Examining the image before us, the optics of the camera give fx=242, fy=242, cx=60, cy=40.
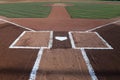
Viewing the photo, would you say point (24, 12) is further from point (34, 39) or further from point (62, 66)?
point (62, 66)

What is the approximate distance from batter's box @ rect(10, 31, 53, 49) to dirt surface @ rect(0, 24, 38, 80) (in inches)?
14.8

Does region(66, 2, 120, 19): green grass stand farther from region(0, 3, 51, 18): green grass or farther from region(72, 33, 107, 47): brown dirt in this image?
region(72, 33, 107, 47): brown dirt

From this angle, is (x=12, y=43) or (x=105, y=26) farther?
(x=105, y=26)

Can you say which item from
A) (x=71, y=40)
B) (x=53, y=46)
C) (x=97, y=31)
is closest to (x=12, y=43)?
(x=53, y=46)

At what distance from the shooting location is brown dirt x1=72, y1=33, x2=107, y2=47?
369 inches

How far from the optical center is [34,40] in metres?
9.99

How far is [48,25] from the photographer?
13734 millimetres

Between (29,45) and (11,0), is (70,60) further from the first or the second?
(11,0)

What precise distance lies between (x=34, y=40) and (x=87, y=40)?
7.19 ft

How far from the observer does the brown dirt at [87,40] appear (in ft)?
30.7

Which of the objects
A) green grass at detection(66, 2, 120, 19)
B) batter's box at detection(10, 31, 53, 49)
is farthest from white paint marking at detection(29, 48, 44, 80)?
green grass at detection(66, 2, 120, 19)

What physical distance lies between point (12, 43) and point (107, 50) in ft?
12.2

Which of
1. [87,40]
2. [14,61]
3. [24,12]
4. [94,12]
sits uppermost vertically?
[14,61]

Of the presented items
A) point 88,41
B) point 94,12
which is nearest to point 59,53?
point 88,41
